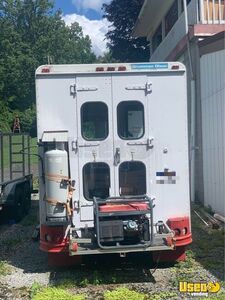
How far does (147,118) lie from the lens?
7152 millimetres

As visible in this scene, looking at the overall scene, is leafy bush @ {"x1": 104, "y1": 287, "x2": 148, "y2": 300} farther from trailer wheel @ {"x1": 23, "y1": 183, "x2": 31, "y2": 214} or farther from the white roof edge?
trailer wheel @ {"x1": 23, "y1": 183, "x2": 31, "y2": 214}

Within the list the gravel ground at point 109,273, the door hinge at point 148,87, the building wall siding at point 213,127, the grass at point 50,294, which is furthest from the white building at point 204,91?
the grass at point 50,294

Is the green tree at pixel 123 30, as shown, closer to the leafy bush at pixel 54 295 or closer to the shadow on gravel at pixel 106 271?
the shadow on gravel at pixel 106 271

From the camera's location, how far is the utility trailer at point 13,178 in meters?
11.5

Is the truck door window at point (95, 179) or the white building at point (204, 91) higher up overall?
the white building at point (204, 91)

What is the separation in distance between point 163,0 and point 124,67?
40.2 feet

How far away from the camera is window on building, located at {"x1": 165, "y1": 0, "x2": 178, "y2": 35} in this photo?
17231 mm

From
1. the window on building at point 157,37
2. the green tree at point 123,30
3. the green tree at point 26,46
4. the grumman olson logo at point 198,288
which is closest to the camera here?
the grumman olson logo at point 198,288

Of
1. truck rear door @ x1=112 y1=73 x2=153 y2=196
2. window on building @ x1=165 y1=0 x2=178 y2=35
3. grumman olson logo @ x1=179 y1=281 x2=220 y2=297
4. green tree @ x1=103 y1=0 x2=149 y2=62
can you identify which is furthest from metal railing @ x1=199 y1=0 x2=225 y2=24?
green tree @ x1=103 y1=0 x2=149 y2=62

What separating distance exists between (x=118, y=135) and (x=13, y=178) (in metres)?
5.65

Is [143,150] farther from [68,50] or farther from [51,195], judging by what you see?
[68,50]

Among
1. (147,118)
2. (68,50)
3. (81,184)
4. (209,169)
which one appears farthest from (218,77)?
(68,50)

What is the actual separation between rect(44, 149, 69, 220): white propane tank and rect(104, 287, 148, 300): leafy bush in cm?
123

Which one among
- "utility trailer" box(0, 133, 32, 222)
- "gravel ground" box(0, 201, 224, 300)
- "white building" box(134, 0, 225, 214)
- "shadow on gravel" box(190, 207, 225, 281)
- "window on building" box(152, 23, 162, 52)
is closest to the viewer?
"gravel ground" box(0, 201, 224, 300)
